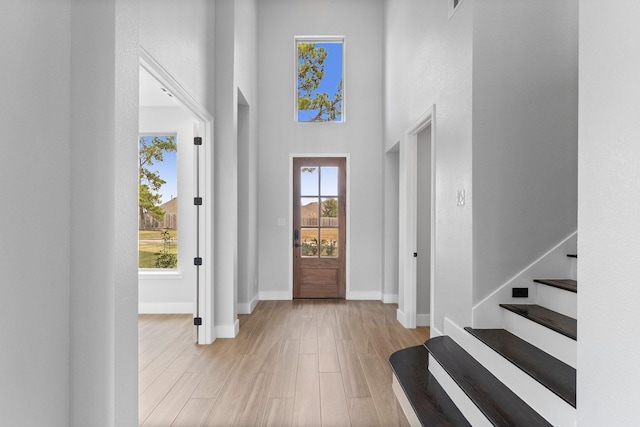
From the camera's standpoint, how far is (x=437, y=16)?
355cm

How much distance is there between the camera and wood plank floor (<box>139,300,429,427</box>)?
8.22 feet

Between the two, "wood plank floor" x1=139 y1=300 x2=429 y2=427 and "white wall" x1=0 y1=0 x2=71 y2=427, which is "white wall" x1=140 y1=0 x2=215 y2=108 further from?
"wood plank floor" x1=139 y1=300 x2=429 y2=427

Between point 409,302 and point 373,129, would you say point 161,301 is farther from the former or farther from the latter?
point 373,129

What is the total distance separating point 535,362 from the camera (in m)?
2.06

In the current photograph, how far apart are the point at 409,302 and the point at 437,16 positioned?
116 inches

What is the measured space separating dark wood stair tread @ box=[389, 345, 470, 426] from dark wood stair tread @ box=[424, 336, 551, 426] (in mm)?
152

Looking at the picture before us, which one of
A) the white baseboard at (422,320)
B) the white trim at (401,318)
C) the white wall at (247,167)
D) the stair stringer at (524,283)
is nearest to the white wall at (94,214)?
the stair stringer at (524,283)

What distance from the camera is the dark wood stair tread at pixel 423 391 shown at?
6.89 ft

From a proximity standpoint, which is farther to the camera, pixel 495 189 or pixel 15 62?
pixel 495 189

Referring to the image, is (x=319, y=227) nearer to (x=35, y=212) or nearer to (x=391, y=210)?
(x=391, y=210)

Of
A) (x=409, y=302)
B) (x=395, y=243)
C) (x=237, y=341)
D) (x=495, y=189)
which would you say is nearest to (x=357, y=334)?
(x=409, y=302)

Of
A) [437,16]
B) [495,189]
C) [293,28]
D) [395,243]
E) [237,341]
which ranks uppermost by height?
[293,28]

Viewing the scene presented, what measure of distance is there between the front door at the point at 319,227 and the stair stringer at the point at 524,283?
11.7ft

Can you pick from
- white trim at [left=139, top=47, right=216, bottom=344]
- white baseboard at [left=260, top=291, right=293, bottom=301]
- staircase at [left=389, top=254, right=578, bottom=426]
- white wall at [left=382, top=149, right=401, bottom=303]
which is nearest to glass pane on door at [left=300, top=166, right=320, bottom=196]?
white wall at [left=382, top=149, right=401, bottom=303]
